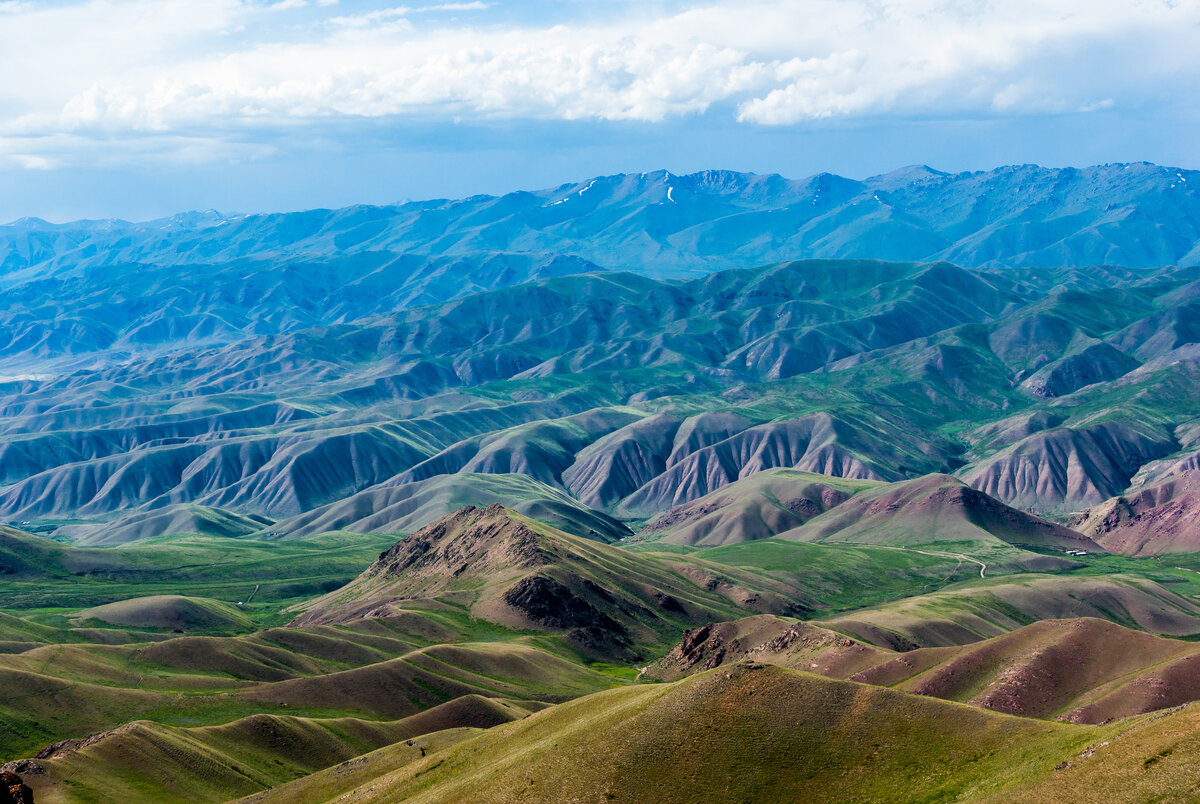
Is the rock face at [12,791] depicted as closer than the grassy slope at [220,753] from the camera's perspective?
Yes

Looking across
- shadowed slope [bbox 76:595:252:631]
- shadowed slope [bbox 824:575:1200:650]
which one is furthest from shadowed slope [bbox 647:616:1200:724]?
shadowed slope [bbox 76:595:252:631]

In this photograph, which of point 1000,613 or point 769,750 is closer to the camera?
point 769,750

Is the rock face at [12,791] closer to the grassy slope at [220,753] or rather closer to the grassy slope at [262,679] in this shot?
the grassy slope at [220,753]

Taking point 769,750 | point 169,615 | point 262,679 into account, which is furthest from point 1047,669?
point 169,615

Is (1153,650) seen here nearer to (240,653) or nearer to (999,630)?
(999,630)

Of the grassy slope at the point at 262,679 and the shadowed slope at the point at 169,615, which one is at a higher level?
the grassy slope at the point at 262,679

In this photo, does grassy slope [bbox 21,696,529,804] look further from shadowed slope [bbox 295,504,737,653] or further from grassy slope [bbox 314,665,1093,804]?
shadowed slope [bbox 295,504,737,653]

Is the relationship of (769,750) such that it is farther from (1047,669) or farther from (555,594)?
(555,594)

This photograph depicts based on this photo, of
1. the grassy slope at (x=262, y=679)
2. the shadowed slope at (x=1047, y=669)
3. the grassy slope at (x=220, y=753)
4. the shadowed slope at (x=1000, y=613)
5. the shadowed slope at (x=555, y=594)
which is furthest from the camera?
the shadowed slope at (x=555, y=594)

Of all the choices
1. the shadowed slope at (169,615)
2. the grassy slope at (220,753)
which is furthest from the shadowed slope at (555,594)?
the grassy slope at (220,753)
